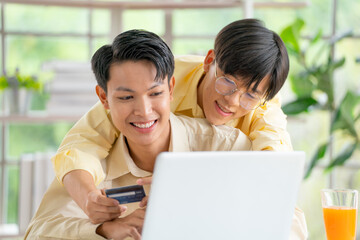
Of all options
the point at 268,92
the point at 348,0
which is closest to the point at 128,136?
the point at 268,92

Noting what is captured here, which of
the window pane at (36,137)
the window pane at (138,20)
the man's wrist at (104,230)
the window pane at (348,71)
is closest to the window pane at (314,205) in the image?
the window pane at (348,71)

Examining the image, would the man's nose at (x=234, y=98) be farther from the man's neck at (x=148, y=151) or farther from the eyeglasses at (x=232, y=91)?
the man's neck at (x=148, y=151)

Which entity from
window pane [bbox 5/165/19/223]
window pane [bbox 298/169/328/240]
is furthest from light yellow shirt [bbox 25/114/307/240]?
window pane [bbox 5/165/19/223]

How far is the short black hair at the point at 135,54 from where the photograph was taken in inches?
62.8

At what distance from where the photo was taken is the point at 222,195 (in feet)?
3.69

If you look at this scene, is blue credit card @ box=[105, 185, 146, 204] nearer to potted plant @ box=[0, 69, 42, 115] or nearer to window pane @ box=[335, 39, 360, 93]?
potted plant @ box=[0, 69, 42, 115]

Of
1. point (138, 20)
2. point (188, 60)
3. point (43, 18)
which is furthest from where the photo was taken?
point (43, 18)

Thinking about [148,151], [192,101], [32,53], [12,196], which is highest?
[192,101]

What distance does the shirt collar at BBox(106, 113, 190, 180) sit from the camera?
1695 mm

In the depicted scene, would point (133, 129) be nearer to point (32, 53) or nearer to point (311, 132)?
point (311, 132)

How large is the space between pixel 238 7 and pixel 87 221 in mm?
1824

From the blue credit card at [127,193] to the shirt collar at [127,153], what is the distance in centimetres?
44

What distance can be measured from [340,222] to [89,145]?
78 cm

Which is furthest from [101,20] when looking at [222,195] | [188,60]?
[222,195]
